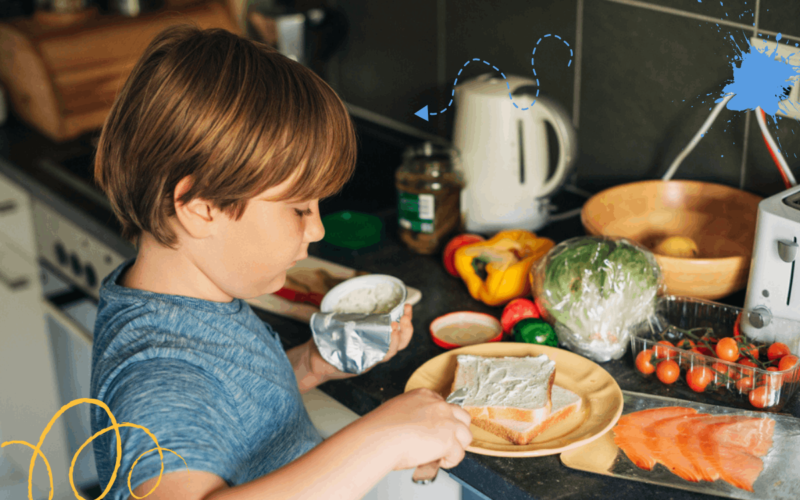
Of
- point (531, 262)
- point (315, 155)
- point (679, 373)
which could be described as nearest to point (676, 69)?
point (531, 262)

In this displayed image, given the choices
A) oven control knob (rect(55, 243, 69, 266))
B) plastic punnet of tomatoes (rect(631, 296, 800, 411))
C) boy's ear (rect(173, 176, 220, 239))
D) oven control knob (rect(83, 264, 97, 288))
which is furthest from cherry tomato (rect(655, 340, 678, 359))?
oven control knob (rect(55, 243, 69, 266))

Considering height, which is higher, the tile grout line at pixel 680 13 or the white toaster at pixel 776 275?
the tile grout line at pixel 680 13

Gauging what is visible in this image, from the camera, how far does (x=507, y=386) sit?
91 centimetres

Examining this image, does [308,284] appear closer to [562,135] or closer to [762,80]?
[562,135]

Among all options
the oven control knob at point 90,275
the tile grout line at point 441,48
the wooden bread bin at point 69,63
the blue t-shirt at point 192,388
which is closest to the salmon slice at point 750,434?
the blue t-shirt at point 192,388

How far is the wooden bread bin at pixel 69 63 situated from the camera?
1.85m

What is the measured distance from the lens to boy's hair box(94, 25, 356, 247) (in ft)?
2.31

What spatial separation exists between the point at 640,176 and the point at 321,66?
1011 mm

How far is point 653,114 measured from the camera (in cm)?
129

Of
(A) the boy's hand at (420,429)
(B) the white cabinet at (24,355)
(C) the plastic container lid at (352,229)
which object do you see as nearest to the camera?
(A) the boy's hand at (420,429)

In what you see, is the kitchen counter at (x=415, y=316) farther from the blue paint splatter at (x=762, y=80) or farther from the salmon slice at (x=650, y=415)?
the blue paint splatter at (x=762, y=80)

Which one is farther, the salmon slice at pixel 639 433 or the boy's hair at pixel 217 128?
the salmon slice at pixel 639 433

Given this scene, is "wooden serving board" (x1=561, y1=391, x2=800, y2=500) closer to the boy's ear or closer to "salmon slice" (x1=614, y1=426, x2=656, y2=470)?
"salmon slice" (x1=614, y1=426, x2=656, y2=470)

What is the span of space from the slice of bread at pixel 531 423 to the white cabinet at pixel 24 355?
4.57 ft
